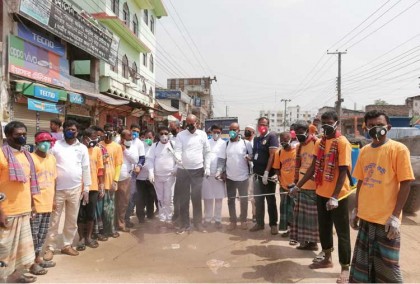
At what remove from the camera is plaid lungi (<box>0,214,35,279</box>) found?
3359 mm

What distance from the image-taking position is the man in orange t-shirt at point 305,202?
472cm

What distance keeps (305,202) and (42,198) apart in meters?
3.56


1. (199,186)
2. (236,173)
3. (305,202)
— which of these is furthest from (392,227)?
(199,186)

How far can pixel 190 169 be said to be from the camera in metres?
5.99

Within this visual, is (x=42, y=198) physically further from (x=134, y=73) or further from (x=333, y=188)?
(x=134, y=73)

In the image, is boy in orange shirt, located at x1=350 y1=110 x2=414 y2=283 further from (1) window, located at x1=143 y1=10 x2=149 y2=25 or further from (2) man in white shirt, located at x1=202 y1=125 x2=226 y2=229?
(1) window, located at x1=143 y1=10 x2=149 y2=25

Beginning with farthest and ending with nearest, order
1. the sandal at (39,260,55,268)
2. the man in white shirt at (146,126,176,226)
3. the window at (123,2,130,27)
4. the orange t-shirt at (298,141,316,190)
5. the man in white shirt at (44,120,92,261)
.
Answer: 1. the window at (123,2,130,27)
2. the man in white shirt at (146,126,176,226)
3. the orange t-shirt at (298,141,316,190)
4. the man in white shirt at (44,120,92,261)
5. the sandal at (39,260,55,268)

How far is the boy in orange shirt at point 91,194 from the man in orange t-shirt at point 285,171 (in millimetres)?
2977

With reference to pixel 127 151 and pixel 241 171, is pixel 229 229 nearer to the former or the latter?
pixel 241 171

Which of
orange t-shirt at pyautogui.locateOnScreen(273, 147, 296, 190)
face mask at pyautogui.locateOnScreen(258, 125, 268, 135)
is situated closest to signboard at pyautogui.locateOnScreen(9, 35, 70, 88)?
face mask at pyautogui.locateOnScreen(258, 125, 268, 135)

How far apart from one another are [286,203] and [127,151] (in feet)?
9.92

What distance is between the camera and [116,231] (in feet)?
18.6

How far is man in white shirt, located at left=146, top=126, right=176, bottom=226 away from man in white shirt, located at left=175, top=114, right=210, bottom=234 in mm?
168

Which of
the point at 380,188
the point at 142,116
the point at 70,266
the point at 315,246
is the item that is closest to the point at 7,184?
the point at 70,266
